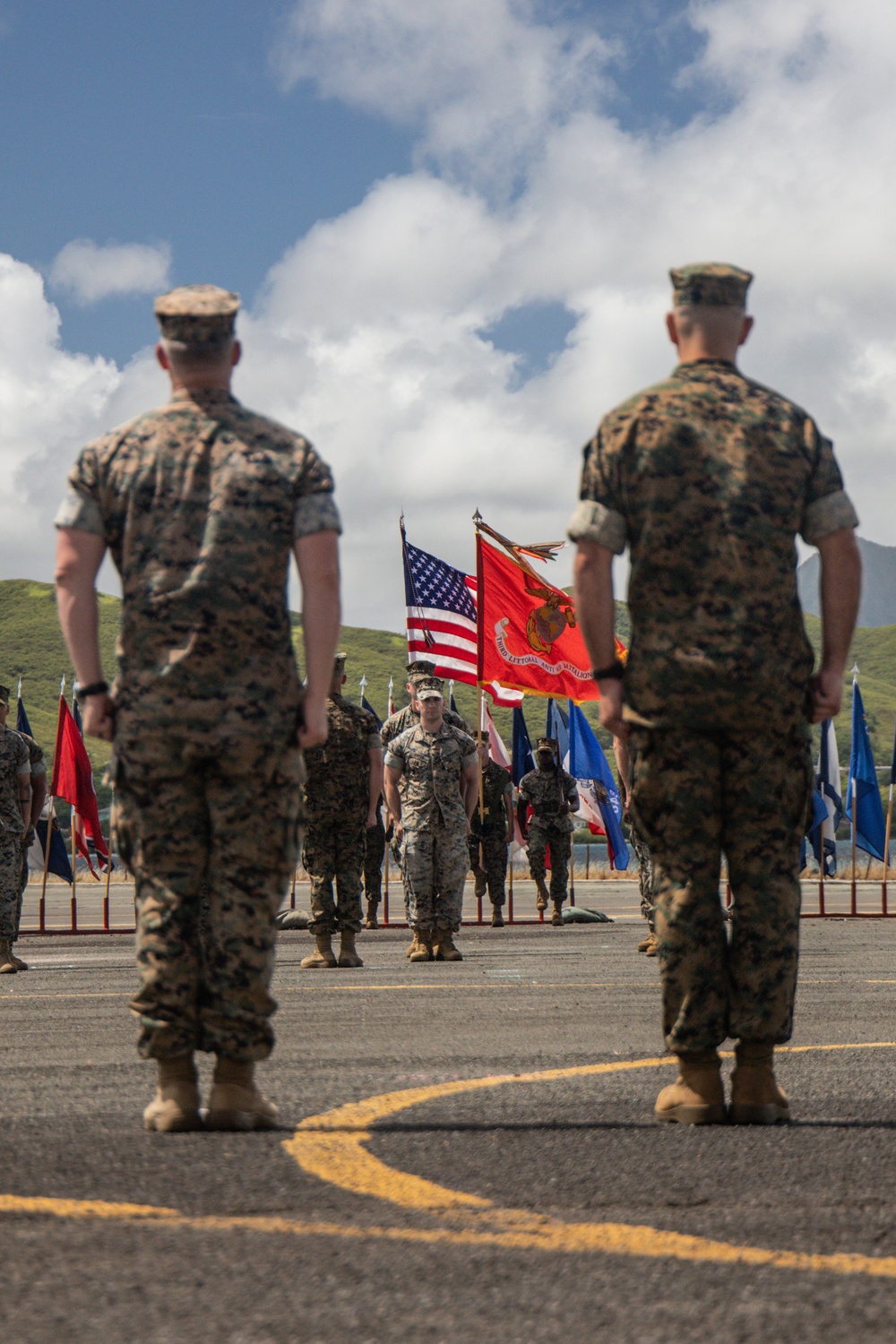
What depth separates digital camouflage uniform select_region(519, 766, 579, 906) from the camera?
20859mm

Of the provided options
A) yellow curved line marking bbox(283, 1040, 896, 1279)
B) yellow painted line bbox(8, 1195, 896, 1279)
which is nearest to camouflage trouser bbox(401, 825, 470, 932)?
yellow curved line marking bbox(283, 1040, 896, 1279)

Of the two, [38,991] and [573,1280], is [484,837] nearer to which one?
[38,991]

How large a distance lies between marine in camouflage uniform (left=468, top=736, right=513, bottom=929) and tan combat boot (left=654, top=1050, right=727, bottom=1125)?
48.6 ft

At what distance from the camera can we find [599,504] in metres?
4.75

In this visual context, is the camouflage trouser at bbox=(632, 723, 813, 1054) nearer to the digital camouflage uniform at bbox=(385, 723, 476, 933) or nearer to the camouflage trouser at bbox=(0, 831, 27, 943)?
the digital camouflage uniform at bbox=(385, 723, 476, 933)

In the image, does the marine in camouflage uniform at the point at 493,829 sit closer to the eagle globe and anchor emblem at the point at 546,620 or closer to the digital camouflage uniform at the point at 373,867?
the digital camouflage uniform at the point at 373,867

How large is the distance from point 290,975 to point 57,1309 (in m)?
8.25

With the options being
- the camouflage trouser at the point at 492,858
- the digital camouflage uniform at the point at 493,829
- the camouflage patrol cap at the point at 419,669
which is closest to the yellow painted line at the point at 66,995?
the camouflage patrol cap at the point at 419,669

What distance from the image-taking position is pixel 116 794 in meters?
4.64

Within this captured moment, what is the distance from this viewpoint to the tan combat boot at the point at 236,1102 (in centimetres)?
452

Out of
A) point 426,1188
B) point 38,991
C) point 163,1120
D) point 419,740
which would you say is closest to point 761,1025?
point 426,1188

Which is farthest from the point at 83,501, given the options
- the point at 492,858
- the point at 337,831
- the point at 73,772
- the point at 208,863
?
the point at 73,772

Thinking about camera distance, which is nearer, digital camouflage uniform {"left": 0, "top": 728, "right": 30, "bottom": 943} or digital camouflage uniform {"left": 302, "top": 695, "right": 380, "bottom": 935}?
digital camouflage uniform {"left": 302, "top": 695, "right": 380, "bottom": 935}

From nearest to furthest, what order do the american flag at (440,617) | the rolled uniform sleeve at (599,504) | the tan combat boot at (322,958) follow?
the rolled uniform sleeve at (599,504) → the tan combat boot at (322,958) → the american flag at (440,617)
